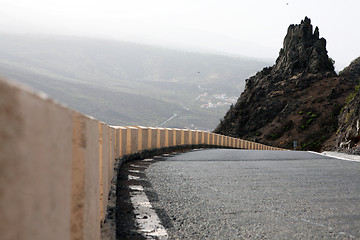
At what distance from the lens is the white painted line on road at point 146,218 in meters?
5.00

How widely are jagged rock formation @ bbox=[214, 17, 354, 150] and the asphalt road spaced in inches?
2404

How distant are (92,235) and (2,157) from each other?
2.20m

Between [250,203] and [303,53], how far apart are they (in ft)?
294

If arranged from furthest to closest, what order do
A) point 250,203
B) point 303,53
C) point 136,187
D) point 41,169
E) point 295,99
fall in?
point 303,53 → point 295,99 → point 136,187 → point 250,203 → point 41,169

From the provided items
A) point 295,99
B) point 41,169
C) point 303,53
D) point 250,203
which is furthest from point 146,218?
point 303,53

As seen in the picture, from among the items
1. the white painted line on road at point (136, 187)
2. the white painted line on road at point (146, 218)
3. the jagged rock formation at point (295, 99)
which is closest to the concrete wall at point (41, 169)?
the white painted line on road at point (146, 218)

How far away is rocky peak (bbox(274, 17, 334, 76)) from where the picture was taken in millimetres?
90250

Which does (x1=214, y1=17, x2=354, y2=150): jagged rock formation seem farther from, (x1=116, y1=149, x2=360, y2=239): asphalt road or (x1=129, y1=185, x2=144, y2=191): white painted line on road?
(x1=129, y1=185, x2=144, y2=191): white painted line on road

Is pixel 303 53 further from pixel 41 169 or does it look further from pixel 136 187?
pixel 41 169

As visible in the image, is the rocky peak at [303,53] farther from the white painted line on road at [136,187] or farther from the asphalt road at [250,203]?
the white painted line on road at [136,187]

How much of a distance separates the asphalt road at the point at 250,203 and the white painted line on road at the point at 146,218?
11 mm

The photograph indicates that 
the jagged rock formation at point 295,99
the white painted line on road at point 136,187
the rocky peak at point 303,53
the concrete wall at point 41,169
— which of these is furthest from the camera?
the rocky peak at point 303,53

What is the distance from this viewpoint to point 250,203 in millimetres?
6797

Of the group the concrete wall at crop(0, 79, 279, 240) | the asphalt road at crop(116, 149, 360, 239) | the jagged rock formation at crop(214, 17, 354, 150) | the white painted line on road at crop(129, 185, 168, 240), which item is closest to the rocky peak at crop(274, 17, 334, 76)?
the jagged rock formation at crop(214, 17, 354, 150)
